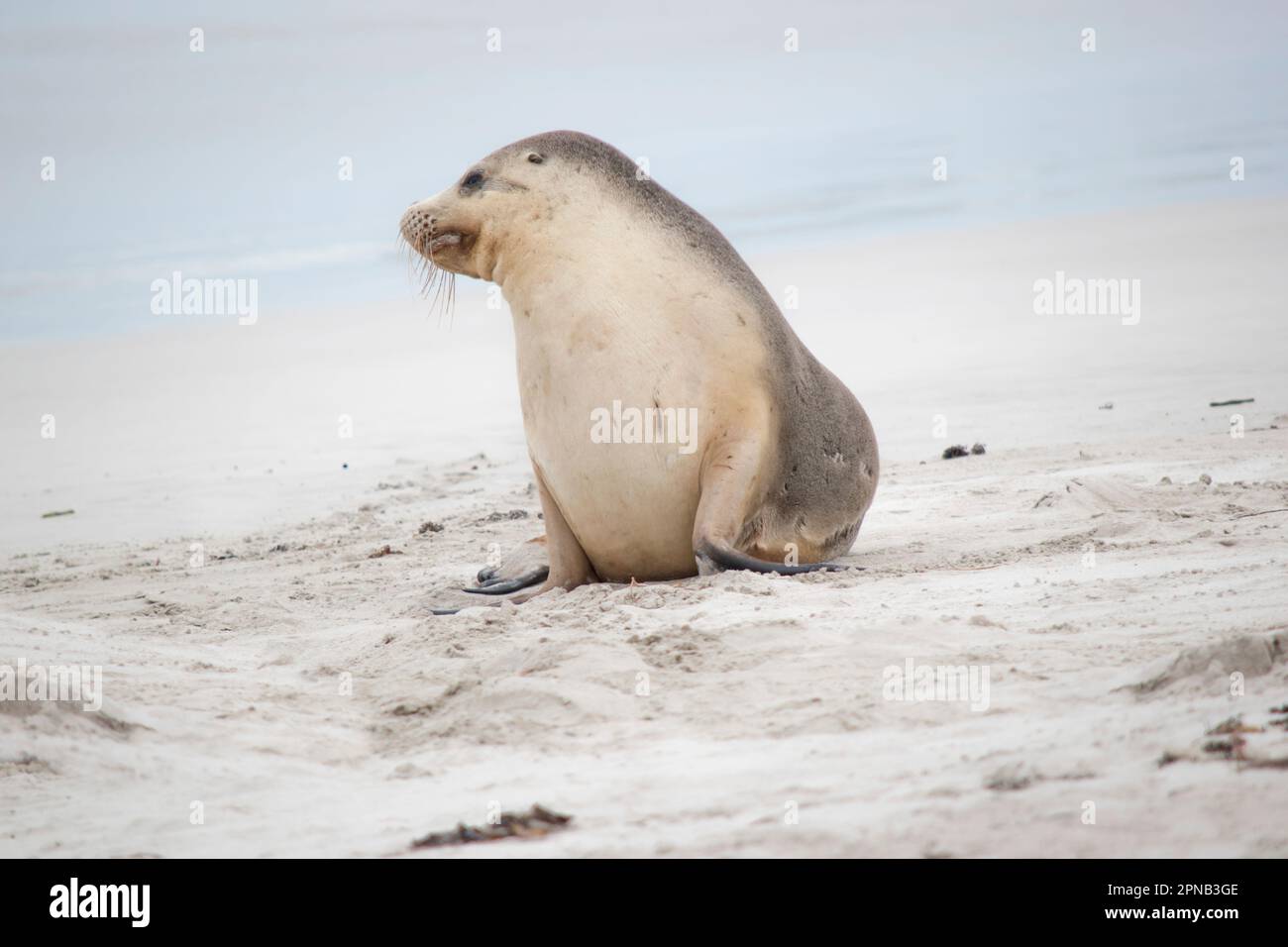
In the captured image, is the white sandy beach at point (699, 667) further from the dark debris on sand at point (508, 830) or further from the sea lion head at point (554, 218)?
the sea lion head at point (554, 218)

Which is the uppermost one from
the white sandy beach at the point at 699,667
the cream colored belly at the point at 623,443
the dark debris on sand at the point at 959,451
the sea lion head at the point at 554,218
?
the sea lion head at the point at 554,218

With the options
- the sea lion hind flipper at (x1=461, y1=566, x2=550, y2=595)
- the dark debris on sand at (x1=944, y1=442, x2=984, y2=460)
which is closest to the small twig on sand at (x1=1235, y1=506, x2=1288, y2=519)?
the sea lion hind flipper at (x1=461, y1=566, x2=550, y2=595)

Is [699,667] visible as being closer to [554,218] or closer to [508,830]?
[508,830]

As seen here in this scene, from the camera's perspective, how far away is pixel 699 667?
3.95 meters

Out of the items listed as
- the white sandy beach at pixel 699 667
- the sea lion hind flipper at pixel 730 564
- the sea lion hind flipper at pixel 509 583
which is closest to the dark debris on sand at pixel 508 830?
the white sandy beach at pixel 699 667

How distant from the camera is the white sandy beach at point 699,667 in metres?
2.64

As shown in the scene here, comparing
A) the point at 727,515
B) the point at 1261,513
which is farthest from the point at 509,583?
the point at 1261,513

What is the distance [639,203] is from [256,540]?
13.6 ft

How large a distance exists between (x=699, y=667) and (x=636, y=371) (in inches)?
68.5

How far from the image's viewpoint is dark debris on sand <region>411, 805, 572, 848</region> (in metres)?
2.73

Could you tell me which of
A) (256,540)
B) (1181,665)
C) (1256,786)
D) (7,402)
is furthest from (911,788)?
(7,402)

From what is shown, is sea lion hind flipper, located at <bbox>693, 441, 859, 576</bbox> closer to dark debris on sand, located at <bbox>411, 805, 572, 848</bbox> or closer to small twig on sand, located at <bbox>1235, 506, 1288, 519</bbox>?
small twig on sand, located at <bbox>1235, 506, 1288, 519</bbox>

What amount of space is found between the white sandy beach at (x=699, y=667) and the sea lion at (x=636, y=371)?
0.39 metres
